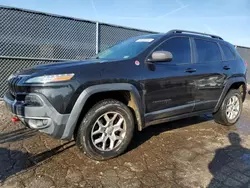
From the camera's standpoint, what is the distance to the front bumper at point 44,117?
2.69 m

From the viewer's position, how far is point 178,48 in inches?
153

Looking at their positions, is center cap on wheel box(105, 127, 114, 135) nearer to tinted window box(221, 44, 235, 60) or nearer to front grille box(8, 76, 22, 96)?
front grille box(8, 76, 22, 96)

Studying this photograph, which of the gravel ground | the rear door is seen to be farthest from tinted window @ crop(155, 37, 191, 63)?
the gravel ground

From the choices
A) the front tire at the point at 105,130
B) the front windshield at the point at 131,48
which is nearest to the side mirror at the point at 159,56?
the front windshield at the point at 131,48

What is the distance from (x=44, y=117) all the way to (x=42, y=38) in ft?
14.2

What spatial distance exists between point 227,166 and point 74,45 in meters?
5.46

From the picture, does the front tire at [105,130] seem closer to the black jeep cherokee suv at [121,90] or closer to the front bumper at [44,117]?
the black jeep cherokee suv at [121,90]

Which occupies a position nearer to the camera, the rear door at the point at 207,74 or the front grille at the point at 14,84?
the front grille at the point at 14,84

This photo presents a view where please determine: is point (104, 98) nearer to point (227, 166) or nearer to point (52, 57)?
point (227, 166)

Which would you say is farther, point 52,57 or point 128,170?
point 52,57

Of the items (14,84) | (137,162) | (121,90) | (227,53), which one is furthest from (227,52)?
(14,84)

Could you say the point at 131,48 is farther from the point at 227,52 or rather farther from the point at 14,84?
the point at 227,52

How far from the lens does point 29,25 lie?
6117 millimetres

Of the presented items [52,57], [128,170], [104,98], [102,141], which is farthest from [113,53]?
[52,57]
